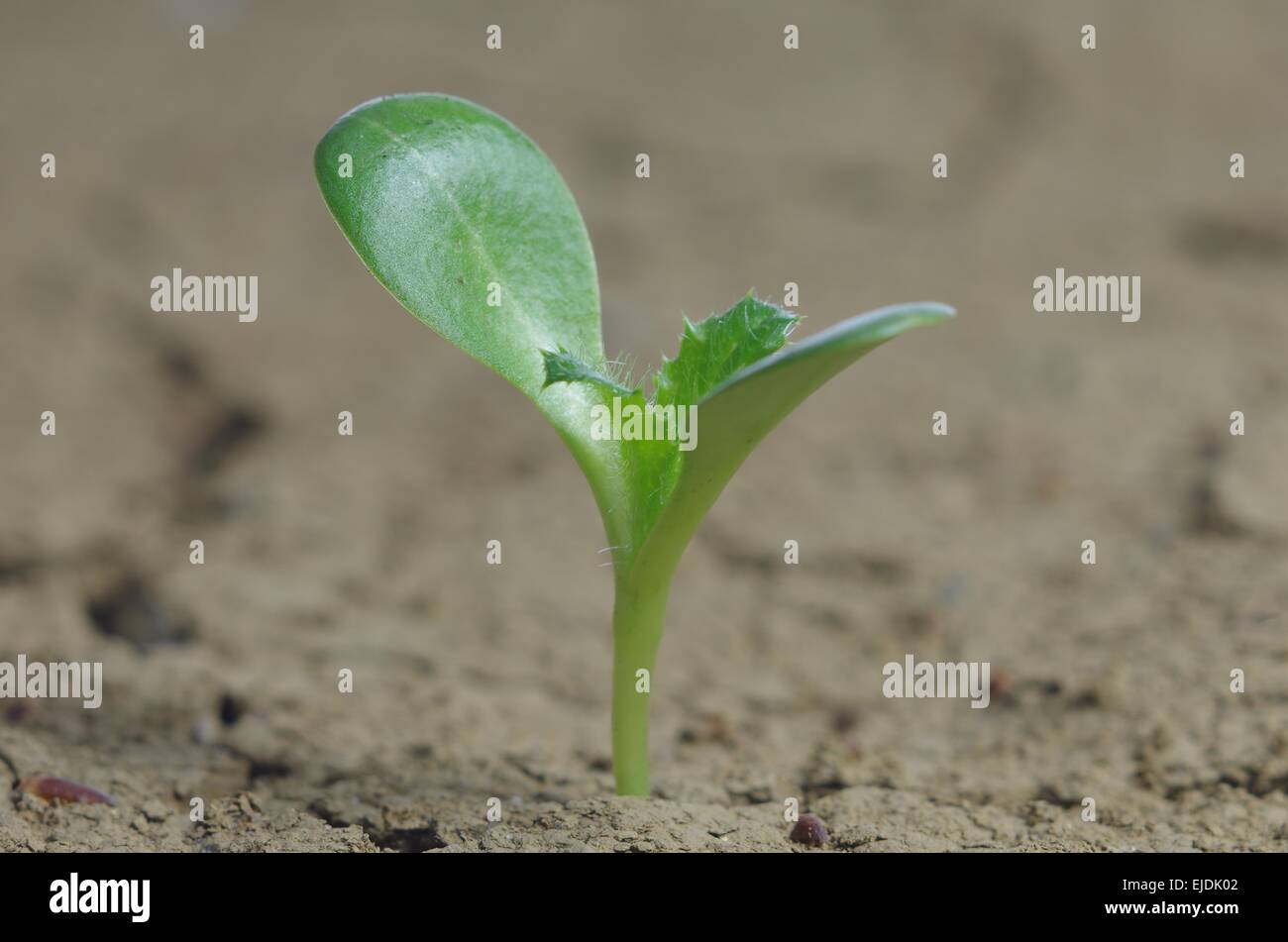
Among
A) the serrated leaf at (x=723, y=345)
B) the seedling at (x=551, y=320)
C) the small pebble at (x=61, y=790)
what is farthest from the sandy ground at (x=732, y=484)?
the serrated leaf at (x=723, y=345)

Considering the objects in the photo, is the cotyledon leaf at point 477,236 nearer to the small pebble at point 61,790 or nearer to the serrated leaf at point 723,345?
the serrated leaf at point 723,345

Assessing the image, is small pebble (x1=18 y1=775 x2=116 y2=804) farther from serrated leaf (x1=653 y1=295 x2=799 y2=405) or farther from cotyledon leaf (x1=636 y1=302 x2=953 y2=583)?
serrated leaf (x1=653 y1=295 x2=799 y2=405)

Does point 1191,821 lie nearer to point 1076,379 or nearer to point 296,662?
point 296,662

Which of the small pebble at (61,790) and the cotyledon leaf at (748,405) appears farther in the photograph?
the small pebble at (61,790)

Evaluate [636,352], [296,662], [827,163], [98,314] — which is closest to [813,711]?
[296,662]

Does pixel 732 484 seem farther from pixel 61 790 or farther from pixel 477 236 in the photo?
pixel 61 790

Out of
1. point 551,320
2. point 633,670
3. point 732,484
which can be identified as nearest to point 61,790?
point 633,670

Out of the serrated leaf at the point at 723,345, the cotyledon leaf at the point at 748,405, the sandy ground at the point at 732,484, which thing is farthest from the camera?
the sandy ground at the point at 732,484
